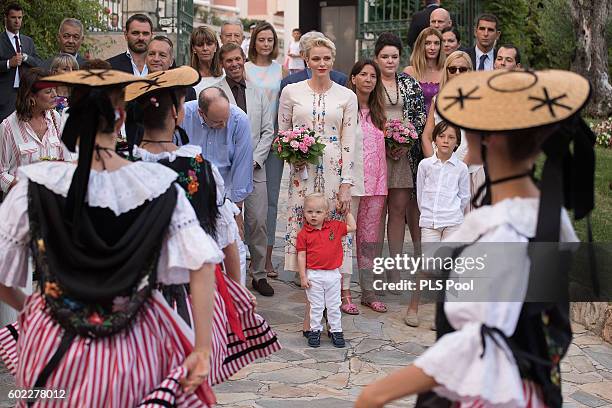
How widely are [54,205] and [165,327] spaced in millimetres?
568

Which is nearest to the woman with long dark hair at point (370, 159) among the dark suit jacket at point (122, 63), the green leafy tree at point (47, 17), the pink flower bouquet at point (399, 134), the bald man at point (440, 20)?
the pink flower bouquet at point (399, 134)

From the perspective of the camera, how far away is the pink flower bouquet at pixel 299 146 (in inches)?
288

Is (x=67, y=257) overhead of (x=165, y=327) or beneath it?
overhead

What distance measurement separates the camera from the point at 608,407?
5973mm

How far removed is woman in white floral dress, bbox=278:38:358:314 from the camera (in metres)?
7.50

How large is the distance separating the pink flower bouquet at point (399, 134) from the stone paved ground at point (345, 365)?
4.34ft

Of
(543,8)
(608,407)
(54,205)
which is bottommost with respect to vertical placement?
(608,407)

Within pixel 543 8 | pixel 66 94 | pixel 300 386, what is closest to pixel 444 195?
pixel 300 386

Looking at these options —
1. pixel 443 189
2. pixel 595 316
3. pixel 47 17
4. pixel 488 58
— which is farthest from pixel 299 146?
pixel 47 17

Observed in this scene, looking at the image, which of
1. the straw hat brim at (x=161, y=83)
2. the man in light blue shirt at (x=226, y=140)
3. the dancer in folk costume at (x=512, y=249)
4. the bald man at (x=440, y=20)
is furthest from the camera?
the bald man at (x=440, y=20)

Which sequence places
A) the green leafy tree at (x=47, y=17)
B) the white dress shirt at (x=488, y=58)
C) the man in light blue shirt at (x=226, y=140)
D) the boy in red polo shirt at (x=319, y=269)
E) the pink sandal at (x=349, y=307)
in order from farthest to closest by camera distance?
the green leafy tree at (x=47, y=17), the white dress shirt at (x=488, y=58), the pink sandal at (x=349, y=307), the boy in red polo shirt at (x=319, y=269), the man in light blue shirt at (x=226, y=140)

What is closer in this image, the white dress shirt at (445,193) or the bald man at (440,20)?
the white dress shirt at (445,193)

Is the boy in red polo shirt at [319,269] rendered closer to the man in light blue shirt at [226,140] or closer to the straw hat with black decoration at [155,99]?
the man in light blue shirt at [226,140]

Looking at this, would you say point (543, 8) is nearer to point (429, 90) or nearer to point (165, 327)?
point (429, 90)
